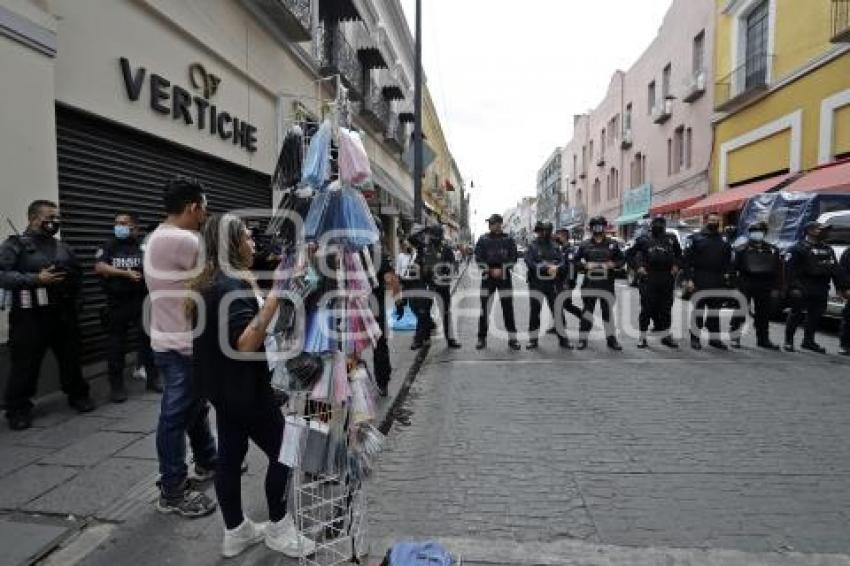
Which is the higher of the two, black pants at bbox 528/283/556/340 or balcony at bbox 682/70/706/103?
balcony at bbox 682/70/706/103

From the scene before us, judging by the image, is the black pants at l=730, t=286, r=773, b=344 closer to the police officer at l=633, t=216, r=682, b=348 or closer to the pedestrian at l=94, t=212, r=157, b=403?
the police officer at l=633, t=216, r=682, b=348

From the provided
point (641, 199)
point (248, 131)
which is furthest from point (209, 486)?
point (641, 199)

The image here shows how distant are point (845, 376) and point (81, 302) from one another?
794 cm

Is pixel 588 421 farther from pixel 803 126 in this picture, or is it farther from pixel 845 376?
pixel 803 126

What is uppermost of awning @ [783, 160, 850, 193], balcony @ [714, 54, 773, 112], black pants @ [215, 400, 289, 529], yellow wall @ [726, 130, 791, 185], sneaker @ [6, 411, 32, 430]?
balcony @ [714, 54, 773, 112]

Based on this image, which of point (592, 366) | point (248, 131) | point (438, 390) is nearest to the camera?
point (438, 390)

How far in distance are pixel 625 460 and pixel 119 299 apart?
177 inches

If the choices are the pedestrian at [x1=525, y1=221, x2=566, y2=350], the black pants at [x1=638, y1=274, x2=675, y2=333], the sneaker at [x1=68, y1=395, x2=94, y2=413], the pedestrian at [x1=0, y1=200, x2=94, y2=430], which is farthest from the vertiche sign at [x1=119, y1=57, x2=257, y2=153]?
the black pants at [x1=638, y1=274, x2=675, y2=333]

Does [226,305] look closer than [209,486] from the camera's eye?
Yes

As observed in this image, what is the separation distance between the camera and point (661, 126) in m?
32.5

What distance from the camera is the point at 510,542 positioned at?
3305 mm

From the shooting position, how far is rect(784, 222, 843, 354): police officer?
8266 mm

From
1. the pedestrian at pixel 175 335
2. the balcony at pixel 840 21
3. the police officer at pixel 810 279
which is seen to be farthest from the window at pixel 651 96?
the pedestrian at pixel 175 335

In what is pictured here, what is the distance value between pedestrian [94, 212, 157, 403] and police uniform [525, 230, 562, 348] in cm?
528
